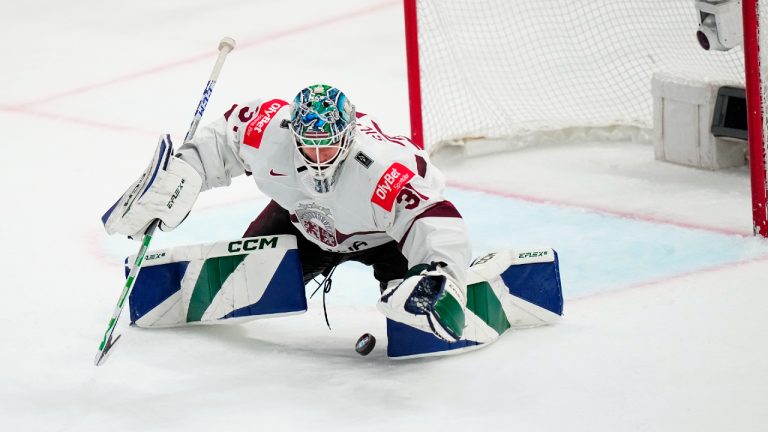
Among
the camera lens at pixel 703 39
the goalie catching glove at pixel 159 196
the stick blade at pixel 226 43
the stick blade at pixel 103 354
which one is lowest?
the stick blade at pixel 103 354

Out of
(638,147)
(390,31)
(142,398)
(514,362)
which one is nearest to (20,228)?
(142,398)

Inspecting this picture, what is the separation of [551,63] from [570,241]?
190 cm

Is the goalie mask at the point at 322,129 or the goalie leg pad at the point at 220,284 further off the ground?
the goalie mask at the point at 322,129

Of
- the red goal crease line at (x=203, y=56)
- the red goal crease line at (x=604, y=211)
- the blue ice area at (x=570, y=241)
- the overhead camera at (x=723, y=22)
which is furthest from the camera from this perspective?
the red goal crease line at (x=203, y=56)

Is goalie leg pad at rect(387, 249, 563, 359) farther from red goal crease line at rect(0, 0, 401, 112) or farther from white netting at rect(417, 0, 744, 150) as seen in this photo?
red goal crease line at rect(0, 0, 401, 112)

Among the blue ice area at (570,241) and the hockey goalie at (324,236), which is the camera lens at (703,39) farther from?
the hockey goalie at (324,236)

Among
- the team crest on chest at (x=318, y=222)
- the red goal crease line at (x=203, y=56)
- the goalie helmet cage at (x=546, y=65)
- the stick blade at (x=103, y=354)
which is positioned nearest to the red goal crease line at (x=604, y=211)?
the goalie helmet cage at (x=546, y=65)

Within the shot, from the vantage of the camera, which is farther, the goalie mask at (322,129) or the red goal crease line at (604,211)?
the red goal crease line at (604,211)

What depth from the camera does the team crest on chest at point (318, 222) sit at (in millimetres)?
3707

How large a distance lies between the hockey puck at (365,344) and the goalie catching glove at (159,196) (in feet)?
1.95

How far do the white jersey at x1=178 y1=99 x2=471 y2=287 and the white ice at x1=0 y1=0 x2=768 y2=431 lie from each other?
1.12 feet

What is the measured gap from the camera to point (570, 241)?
16.2 feet

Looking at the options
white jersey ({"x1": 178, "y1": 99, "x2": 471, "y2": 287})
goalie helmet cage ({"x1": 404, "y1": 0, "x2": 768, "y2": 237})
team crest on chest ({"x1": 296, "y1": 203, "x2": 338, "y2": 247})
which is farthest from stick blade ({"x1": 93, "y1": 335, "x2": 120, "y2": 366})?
goalie helmet cage ({"x1": 404, "y1": 0, "x2": 768, "y2": 237})

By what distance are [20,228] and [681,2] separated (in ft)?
11.5
